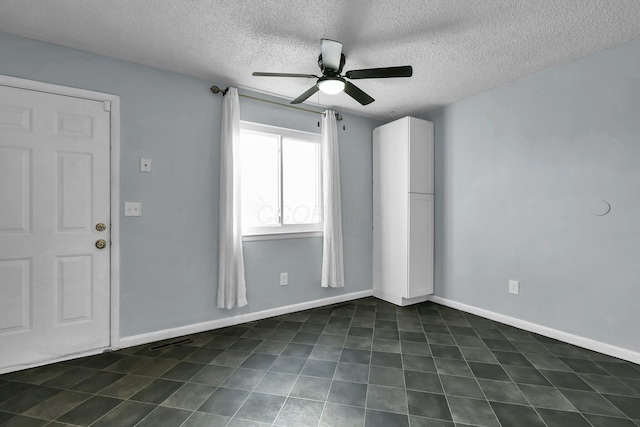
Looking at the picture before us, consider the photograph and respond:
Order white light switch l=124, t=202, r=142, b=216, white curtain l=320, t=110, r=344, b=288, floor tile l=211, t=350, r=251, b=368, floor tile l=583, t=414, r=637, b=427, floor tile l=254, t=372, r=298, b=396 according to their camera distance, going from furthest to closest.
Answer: white curtain l=320, t=110, r=344, b=288 < white light switch l=124, t=202, r=142, b=216 < floor tile l=211, t=350, r=251, b=368 < floor tile l=254, t=372, r=298, b=396 < floor tile l=583, t=414, r=637, b=427

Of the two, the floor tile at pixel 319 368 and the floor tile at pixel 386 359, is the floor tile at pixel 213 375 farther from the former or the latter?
the floor tile at pixel 386 359

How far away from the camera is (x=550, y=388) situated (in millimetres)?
1876

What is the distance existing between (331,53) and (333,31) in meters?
0.21

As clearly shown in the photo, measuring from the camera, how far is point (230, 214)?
2828 mm

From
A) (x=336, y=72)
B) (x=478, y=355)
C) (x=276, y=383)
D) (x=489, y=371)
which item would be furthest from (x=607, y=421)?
(x=336, y=72)

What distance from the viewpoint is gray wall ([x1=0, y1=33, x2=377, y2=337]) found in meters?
2.34

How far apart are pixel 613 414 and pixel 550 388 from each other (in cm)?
29

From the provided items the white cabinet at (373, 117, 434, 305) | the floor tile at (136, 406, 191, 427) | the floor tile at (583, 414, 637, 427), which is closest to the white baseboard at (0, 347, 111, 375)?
the floor tile at (136, 406, 191, 427)

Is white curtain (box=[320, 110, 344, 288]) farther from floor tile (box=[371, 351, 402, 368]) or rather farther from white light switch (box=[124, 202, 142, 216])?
white light switch (box=[124, 202, 142, 216])

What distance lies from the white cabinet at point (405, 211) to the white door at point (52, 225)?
9.63 ft

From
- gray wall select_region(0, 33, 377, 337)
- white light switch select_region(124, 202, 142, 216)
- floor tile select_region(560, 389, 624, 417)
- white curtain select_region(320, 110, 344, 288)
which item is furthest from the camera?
white curtain select_region(320, 110, 344, 288)

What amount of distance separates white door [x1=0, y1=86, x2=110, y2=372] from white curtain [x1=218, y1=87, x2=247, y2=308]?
908 millimetres

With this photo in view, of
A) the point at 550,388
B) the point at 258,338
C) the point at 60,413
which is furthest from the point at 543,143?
the point at 60,413

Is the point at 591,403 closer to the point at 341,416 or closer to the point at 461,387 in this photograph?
the point at 461,387
